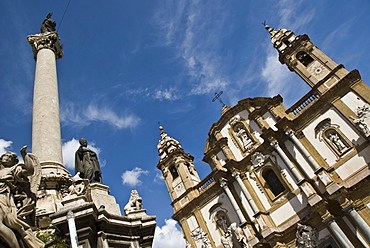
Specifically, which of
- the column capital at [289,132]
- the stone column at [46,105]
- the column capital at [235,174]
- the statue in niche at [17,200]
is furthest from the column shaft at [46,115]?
the column capital at [289,132]

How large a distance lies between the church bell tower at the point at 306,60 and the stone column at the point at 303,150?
3.40m

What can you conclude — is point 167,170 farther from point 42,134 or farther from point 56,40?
point 42,134

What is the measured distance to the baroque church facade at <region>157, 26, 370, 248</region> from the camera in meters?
15.8

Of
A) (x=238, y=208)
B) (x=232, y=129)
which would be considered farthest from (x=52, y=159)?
(x=232, y=129)

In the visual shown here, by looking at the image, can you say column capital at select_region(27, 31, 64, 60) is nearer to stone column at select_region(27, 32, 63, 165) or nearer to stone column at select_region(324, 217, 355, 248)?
stone column at select_region(27, 32, 63, 165)

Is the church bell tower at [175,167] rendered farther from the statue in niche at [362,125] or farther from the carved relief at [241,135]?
the statue in niche at [362,125]

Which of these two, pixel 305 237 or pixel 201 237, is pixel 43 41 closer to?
pixel 305 237

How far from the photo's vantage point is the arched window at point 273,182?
19.2 metres

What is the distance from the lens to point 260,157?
67.3ft

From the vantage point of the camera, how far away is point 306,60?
2309cm

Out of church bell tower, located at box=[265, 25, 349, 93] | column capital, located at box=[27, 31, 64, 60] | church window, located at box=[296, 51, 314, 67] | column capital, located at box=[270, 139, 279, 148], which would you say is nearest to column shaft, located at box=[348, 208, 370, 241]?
column capital, located at box=[270, 139, 279, 148]

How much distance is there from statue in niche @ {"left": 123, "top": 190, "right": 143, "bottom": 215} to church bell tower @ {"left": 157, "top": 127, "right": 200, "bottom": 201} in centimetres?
1677

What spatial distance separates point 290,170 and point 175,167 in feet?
35.4

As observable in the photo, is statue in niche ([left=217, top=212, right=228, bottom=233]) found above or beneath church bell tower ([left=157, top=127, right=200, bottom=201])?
beneath
